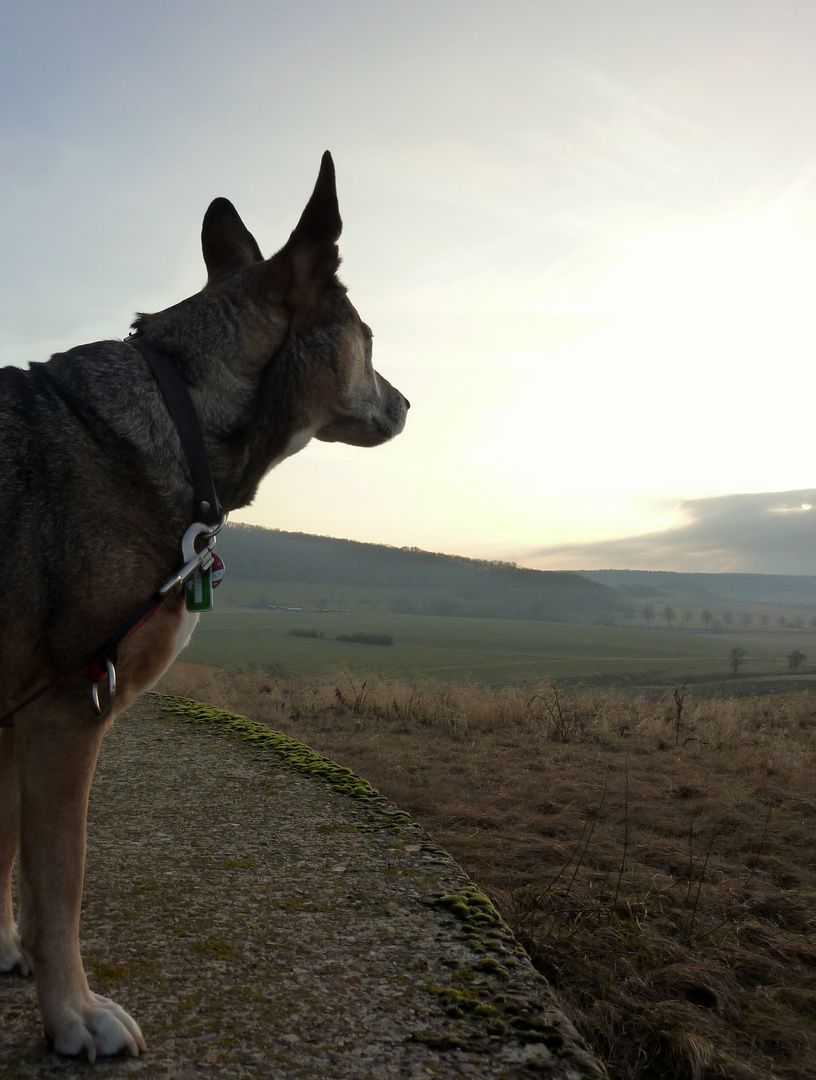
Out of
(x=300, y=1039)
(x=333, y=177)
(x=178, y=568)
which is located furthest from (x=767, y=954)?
(x=333, y=177)

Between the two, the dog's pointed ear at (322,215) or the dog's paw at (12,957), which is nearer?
the dog's pointed ear at (322,215)

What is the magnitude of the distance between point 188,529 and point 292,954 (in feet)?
5.74

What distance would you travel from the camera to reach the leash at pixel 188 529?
246 centimetres

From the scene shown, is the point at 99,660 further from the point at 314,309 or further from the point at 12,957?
the point at 314,309

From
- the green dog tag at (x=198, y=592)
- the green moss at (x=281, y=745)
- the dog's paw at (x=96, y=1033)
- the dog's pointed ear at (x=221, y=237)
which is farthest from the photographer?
the green moss at (x=281, y=745)

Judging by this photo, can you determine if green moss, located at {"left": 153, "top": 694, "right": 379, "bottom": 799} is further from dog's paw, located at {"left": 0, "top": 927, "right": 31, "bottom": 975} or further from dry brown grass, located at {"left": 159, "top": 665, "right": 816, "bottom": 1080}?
dog's paw, located at {"left": 0, "top": 927, "right": 31, "bottom": 975}

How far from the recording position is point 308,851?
3939 millimetres

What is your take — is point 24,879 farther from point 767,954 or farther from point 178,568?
point 767,954

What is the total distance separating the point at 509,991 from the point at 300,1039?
81 centimetres

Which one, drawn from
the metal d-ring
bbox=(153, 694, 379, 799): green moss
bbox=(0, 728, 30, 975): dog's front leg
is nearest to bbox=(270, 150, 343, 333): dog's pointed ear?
the metal d-ring

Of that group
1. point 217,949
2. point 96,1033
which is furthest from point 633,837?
point 96,1033

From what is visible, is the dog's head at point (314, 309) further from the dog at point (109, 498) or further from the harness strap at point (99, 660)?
the harness strap at point (99, 660)

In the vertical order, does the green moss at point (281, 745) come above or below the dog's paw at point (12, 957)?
above

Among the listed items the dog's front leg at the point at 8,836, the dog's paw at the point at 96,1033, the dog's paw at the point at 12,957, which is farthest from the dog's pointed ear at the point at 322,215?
the dog's paw at the point at 12,957
